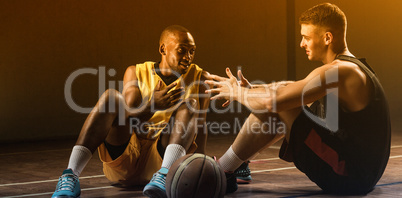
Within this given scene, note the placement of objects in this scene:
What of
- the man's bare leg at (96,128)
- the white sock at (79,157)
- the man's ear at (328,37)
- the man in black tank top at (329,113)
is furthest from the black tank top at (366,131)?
the white sock at (79,157)

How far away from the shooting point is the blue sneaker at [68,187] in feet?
12.8

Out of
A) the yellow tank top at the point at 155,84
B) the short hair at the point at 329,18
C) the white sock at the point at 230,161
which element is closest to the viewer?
the short hair at the point at 329,18

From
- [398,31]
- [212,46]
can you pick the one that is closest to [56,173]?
[212,46]

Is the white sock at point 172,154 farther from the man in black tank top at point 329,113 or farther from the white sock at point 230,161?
the man in black tank top at point 329,113

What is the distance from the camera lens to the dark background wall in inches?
340

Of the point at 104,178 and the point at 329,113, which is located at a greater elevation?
the point at 329,113

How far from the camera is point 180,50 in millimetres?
4629

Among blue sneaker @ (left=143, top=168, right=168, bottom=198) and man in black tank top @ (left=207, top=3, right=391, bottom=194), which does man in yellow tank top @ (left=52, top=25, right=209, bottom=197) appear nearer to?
blue sneaker @ (left=143, top=168, right=168, bottom=198)

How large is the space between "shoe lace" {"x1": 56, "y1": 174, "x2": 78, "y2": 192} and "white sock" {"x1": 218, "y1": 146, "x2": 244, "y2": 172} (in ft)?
3.16

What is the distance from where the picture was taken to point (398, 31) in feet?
41.0

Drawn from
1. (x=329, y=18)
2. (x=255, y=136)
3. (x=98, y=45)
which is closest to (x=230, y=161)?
(x=255, y=136)

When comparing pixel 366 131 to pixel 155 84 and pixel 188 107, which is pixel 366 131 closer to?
pixel 188 107

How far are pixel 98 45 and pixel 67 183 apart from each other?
5.48 meters

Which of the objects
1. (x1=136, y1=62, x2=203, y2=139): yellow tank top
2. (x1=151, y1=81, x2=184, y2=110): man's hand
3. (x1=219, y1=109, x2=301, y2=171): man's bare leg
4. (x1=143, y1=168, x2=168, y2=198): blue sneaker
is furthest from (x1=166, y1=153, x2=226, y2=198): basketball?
(x1=136, y1=62, x2=203, y2=139): yellow tank top
